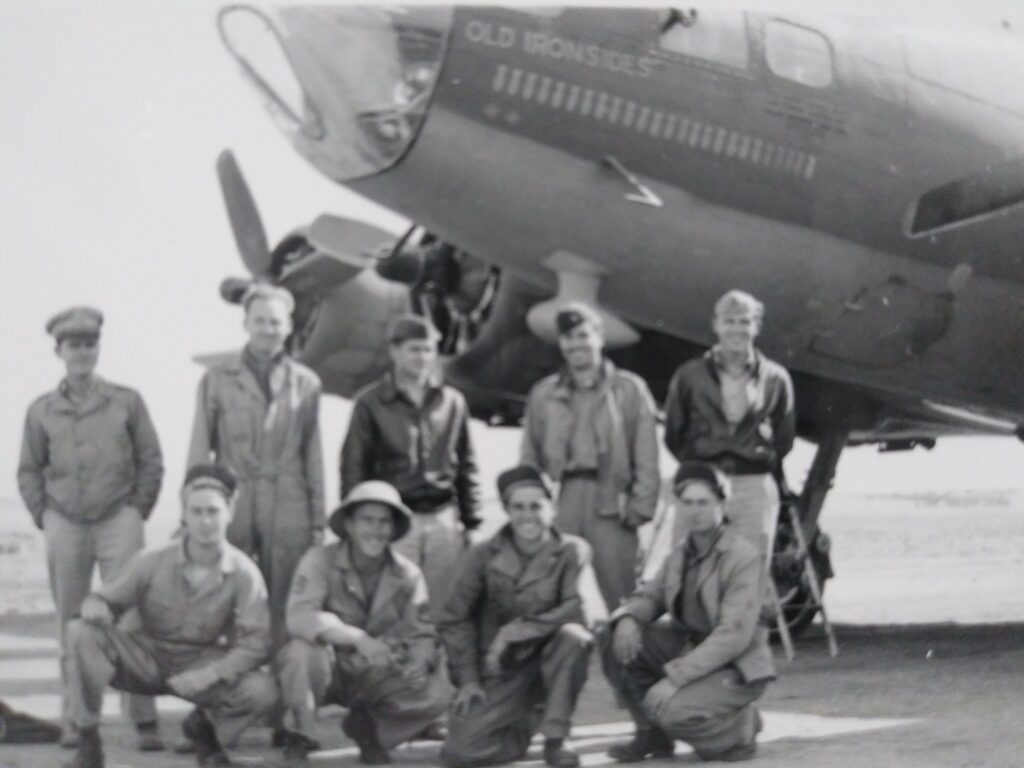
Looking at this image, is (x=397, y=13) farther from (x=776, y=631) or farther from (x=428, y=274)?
(x=776, y=631)

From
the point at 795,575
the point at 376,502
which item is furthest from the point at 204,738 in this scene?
the point at 795,575

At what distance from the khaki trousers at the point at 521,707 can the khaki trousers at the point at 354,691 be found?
16 centimetres

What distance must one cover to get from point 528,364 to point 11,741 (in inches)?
215

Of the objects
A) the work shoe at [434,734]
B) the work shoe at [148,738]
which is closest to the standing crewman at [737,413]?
the work shoe at [434,734]

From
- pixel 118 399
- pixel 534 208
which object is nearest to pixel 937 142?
pixel 534 208

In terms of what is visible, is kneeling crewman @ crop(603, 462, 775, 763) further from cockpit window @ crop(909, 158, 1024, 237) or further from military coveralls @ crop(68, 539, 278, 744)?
cockpit window @ crop(909, 158, 1024, 237)

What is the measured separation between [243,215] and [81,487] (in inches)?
199

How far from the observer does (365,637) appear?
5.61 metres

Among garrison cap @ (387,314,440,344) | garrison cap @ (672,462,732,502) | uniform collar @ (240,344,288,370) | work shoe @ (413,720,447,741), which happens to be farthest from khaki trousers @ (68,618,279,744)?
garrison cap @ (672,462,732,502)

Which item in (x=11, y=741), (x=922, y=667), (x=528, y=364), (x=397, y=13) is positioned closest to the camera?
(x=11, y=741)

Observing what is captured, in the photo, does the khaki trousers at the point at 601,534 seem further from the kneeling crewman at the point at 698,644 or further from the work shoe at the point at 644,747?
the work shoe at the point at 644,747

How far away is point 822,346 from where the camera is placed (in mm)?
9016

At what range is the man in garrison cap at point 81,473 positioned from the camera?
6172 millimetres

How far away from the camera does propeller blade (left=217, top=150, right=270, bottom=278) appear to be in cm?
1098
